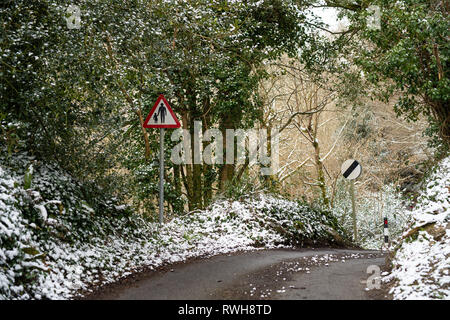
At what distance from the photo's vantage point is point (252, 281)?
20.3 feet

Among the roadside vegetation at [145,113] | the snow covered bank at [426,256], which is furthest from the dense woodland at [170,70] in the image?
the snow covered bank at [426,256]

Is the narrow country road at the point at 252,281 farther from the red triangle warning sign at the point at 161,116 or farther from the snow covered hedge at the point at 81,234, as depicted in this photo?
the red triangle warning sign at the point at 161,116

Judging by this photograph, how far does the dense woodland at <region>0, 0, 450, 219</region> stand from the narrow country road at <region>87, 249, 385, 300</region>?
286 centimetres

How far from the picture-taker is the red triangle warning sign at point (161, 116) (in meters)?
9.16

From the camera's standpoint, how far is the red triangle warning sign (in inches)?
360

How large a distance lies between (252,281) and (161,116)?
4.51m

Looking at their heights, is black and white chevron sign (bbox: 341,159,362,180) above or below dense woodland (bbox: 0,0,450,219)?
below

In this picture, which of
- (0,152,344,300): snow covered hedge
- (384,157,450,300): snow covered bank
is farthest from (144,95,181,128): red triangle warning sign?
(384,157,450,300): snow covered bank

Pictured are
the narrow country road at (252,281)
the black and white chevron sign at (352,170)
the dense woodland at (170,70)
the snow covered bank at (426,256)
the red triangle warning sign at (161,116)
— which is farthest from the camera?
the black and white chevron sign at (352,170)

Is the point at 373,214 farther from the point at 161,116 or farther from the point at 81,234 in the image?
the point at 81,234

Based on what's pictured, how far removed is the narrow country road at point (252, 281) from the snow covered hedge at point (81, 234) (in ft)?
2.03

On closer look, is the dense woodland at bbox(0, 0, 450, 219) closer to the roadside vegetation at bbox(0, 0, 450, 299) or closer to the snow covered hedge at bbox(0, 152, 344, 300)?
the roadside vegetation at bbox(0, 0, 450, 299)
